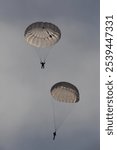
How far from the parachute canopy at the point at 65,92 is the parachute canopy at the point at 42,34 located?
6.41 metres

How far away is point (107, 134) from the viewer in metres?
53.2

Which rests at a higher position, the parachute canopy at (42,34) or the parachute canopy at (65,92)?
the parachute canopy at (42,34)

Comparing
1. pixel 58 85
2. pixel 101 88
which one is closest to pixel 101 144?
pixel 101 88

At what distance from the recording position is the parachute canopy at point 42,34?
6394 cm

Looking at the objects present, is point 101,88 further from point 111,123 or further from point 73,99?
point 73,99

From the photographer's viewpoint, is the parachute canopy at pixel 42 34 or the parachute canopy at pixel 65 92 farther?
the parachute canopy at pixel 65 92

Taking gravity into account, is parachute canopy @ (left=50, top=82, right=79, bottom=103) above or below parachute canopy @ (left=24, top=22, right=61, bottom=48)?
below

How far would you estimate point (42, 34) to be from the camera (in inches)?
2547

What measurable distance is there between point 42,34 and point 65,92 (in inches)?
368

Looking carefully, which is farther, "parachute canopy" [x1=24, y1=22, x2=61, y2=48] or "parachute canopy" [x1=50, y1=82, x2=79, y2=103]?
"parachute canopy" [x1=50, y1=82, x2=79, y2=103]

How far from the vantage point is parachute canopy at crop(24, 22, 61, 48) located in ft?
210

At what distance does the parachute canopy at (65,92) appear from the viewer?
66.1 meters

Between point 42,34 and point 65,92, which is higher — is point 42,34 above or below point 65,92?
above

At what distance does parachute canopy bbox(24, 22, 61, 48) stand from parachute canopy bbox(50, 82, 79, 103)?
21.0ft
